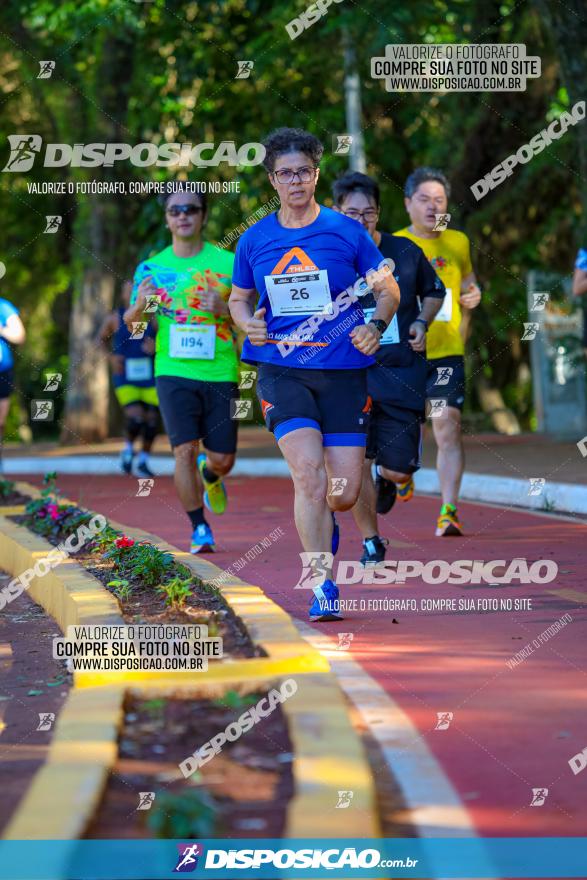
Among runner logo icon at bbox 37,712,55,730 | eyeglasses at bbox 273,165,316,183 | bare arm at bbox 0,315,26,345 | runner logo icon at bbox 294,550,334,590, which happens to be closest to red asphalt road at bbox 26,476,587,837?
runner logo icon at bbox 294,550,334,590

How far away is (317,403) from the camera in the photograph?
26.6 ft

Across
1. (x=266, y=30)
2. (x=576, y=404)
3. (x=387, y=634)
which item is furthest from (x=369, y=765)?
(x=266, y=30)

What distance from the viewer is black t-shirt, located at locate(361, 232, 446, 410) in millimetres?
10266

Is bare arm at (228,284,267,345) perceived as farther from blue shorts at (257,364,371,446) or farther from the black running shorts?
the black running shorts

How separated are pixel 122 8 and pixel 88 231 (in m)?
4.69

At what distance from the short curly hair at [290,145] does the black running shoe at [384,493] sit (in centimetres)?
318

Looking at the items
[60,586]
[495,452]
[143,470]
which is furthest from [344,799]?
[143,470]

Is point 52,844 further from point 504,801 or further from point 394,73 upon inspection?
point 394,73

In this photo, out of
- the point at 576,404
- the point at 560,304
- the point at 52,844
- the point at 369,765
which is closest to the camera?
the point at 52,844

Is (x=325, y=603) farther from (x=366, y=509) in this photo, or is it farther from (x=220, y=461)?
(x=220, y=461)

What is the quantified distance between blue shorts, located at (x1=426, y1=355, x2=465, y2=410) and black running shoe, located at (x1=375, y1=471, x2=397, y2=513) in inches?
31.8

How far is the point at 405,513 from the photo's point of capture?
1379 centimetres

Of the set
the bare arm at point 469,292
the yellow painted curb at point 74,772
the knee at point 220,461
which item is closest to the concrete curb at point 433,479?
the bare arm at point 469,292

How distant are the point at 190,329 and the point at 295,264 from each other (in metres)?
2.54
